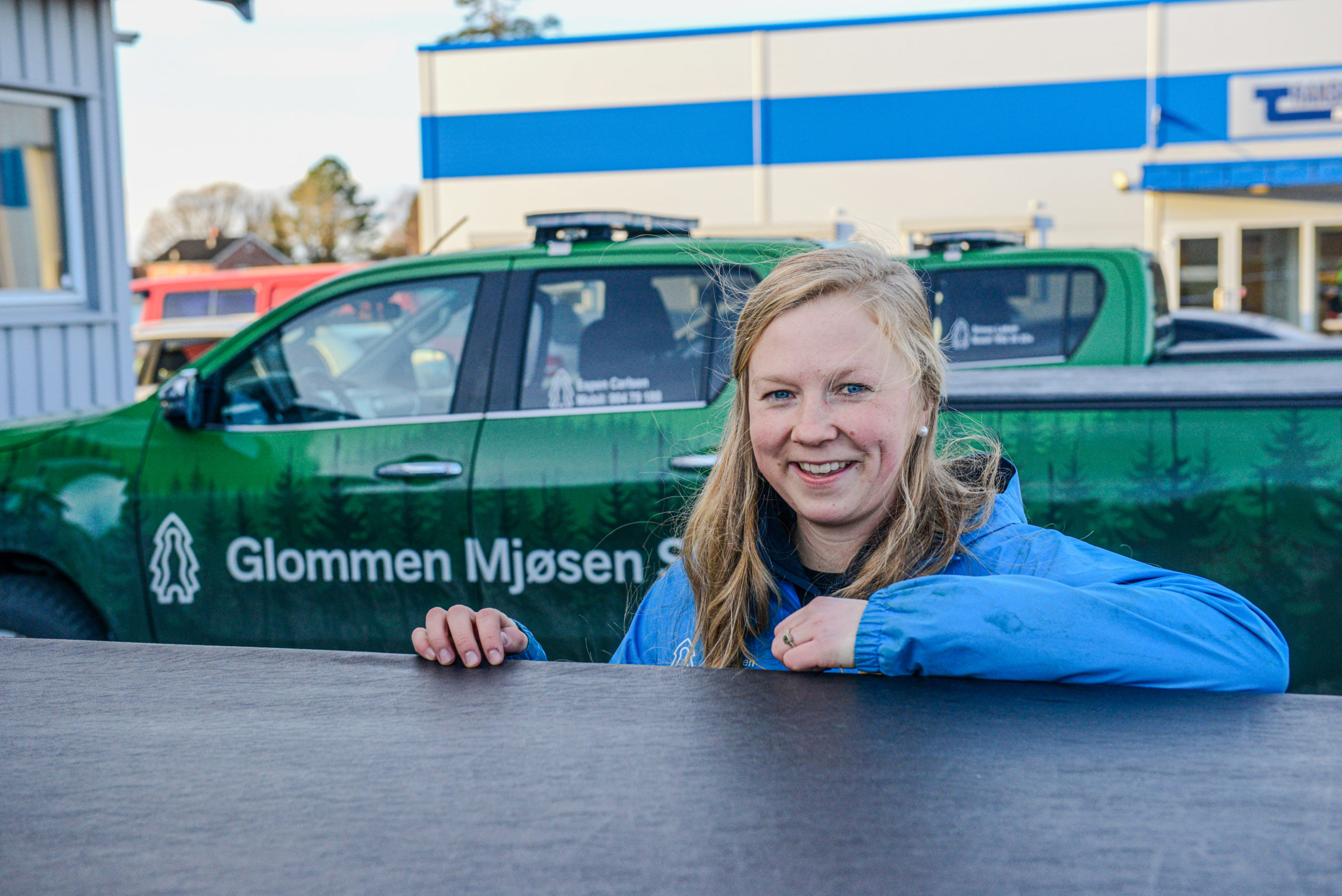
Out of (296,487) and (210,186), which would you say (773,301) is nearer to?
(296,487)

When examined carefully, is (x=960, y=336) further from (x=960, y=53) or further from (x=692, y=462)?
(x=960, y=53)

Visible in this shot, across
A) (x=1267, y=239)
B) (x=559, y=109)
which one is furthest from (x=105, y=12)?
(x=1267, y=239)

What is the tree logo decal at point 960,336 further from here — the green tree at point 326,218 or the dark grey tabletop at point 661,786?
the green tree at point 326,218

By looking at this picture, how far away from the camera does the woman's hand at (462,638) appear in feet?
4.30

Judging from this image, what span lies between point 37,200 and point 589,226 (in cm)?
422

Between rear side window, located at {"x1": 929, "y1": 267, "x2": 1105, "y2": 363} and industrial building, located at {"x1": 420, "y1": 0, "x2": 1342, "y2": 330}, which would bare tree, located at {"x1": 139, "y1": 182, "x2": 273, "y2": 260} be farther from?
rear side window, located at {"x1": 929, "y1": 267, "x2": 1105, "y2": 363}

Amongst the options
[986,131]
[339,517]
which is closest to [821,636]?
[339,517]

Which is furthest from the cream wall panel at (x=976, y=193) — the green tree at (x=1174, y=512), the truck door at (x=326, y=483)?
the green tree at (x=1174, y=512)

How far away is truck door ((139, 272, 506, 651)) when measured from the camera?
149 inches

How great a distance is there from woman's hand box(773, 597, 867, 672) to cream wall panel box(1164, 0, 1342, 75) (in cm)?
2129

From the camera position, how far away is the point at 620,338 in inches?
154

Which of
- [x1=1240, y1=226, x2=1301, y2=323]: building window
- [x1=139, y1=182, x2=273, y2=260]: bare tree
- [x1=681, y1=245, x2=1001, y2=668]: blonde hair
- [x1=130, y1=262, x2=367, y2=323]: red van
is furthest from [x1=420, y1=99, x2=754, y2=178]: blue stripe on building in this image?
[x1=139, y1=182, x2=273, y2=260]: bare tree

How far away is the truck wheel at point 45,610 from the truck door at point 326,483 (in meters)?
0.25

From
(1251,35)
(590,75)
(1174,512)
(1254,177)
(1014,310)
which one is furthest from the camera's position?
(590,75)
